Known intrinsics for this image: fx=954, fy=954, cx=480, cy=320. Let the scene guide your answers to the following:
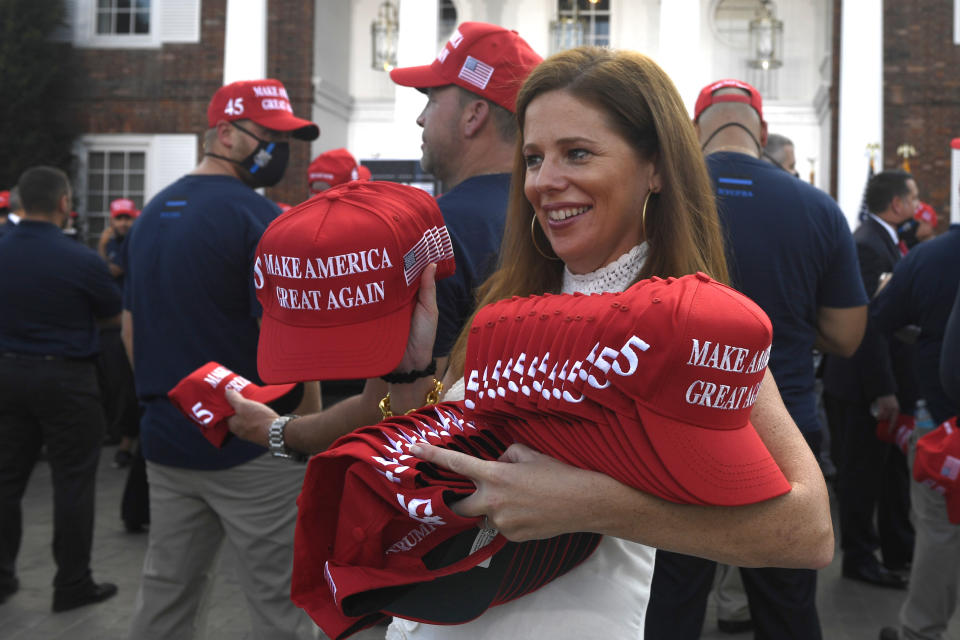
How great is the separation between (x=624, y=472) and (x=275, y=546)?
2449 mm

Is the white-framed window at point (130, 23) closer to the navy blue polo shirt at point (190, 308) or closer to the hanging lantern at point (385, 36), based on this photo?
the hanging lantern at point (385, 36)

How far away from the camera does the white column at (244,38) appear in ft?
60.1

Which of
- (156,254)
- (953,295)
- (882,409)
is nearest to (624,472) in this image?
(156,254)

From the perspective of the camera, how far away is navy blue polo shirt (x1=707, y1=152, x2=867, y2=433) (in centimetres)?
326

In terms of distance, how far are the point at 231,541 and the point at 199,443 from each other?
14.2 inches

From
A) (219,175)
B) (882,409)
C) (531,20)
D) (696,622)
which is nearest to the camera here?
(696,622)

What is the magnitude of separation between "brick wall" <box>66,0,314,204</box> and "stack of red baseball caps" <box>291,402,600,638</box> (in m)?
17.5

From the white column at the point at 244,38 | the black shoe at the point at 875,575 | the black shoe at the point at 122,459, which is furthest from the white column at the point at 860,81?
the black shoe at the point at 122,459

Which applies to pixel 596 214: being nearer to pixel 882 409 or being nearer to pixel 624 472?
pixel 624 472

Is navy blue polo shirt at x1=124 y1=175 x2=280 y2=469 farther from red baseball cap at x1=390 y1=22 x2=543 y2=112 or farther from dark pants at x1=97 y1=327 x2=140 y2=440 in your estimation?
dark pants at x1=97 y1=327 x2=140 y2=440

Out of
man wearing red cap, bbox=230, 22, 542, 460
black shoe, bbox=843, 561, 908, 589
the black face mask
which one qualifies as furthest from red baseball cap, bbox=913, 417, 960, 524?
the black face mask

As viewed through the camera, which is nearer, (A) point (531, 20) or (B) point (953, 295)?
(B) point (953, 295)

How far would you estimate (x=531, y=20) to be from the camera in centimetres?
A: 2141

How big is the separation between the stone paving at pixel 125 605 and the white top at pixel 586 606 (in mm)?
2980
